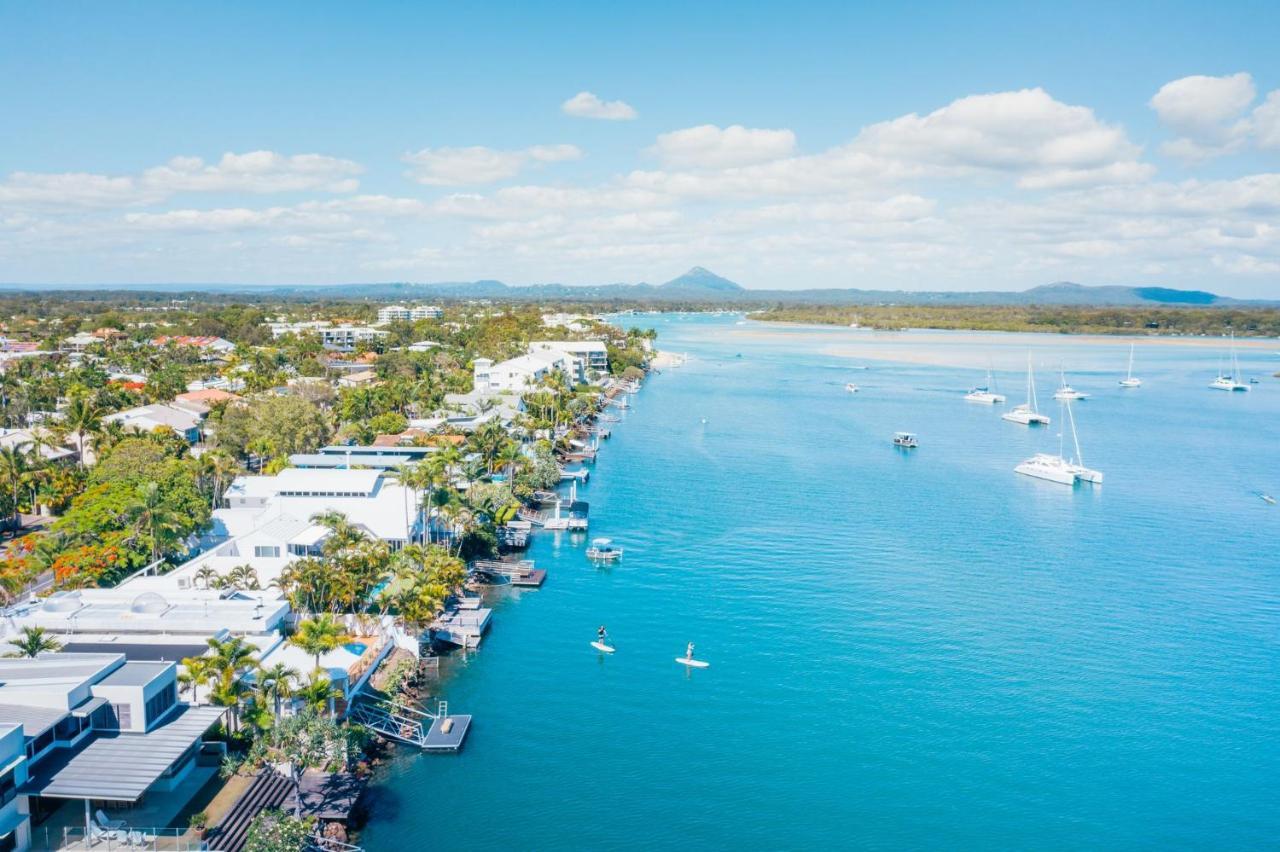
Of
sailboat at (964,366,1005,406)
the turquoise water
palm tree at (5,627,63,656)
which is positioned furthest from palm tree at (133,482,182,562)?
sailboat at (964,366,1005,406)

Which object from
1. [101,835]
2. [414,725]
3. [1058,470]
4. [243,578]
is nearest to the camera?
[101,835]

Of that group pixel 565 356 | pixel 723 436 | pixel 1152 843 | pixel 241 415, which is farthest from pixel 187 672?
pixel 565 356

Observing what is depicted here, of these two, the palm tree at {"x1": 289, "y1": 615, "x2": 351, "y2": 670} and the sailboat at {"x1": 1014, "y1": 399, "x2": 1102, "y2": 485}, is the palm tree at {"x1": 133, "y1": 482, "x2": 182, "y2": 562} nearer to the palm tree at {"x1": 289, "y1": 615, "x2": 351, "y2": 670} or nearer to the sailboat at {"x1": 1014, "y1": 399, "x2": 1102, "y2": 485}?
the palm tree at {"x1": 289, "y1": 615, "x2": 351, "y2": 670}

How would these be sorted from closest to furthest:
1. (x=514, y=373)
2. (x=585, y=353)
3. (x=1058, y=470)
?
(x=1058, y=470) → (x=514, y=373) → (x=585, y=353)

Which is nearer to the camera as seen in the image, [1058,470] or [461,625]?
[461,625]

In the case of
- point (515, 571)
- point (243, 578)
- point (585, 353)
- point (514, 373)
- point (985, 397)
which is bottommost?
point (515, 571)

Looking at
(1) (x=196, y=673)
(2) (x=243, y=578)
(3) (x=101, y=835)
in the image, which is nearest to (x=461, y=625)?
(2) (x=243, y=578)

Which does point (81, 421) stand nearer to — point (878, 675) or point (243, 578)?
point (243, 578)
